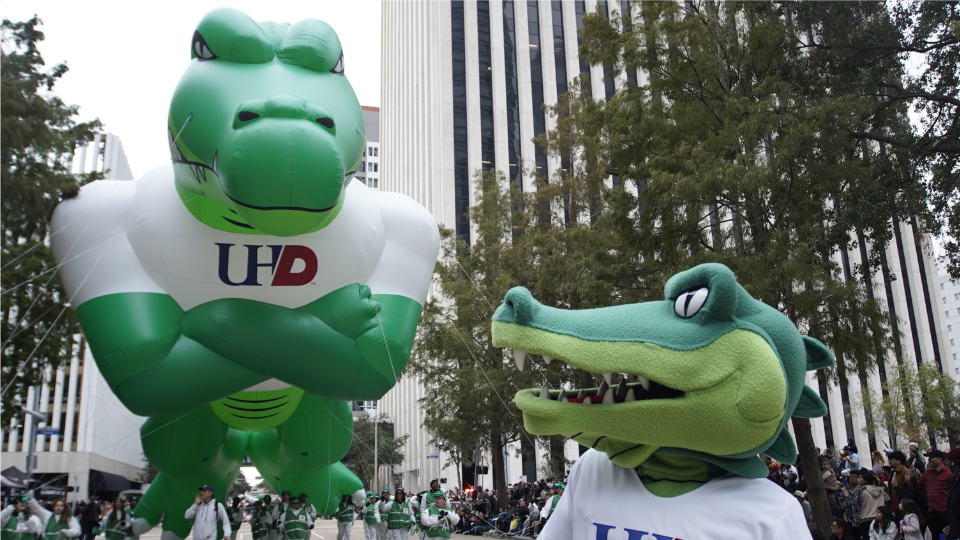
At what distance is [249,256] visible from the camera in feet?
21.2

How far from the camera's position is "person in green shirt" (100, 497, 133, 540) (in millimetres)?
9047

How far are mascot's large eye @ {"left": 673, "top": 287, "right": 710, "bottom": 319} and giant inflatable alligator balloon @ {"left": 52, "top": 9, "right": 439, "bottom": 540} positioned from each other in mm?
3374

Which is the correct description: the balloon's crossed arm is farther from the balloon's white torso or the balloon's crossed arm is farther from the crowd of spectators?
the crowd of spectators

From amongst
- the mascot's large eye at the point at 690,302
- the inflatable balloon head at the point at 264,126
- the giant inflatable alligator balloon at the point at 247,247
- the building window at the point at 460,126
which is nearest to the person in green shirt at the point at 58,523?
the giant inflatable alligator balloon at the point at 247,247

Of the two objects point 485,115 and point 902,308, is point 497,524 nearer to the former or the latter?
point 485,115

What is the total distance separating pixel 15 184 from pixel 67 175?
22.6 inches

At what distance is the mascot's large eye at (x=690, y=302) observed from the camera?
270cm

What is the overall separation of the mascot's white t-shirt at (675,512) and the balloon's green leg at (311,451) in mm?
5673

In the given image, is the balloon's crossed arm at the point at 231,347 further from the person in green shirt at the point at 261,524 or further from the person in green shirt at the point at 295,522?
the person in green shirt at the point at 261,524

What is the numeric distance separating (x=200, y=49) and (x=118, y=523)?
6267mm

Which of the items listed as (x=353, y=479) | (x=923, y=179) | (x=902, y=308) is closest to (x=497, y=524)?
(x=353, y=479)

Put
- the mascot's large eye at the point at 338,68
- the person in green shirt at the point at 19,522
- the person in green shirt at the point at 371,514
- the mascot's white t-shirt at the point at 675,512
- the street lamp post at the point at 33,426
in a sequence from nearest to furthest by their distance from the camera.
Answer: the mascot's white t-shirt at the point at 675,512 → the mascot's large eye at the point at 338,68 → the street lamp post at the point at 33,426 → the person in green shirt at the point at 19,522 → the person in green shirt at the point at 371,514

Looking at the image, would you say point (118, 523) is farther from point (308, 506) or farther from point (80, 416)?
point (308, 506)

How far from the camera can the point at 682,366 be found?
8.66 ft
